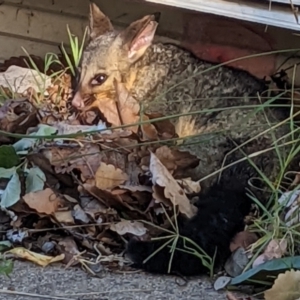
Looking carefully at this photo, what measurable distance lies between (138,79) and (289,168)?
3.52 ft

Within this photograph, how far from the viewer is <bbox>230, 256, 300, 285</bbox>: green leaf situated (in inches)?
101

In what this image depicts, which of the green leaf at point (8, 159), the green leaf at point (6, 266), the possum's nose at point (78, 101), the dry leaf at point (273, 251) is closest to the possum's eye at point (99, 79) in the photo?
the possum's nose at point (78, 101)

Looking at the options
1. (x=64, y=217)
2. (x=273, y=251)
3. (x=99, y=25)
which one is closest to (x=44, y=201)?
(x=64, y=217)

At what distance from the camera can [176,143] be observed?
3.34 meters

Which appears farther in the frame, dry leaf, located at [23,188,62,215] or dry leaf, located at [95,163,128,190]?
dry leaf, located at [95,163,128,190]

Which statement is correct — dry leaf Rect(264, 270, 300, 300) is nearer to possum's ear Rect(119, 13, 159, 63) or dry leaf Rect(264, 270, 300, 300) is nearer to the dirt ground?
the dirt ground

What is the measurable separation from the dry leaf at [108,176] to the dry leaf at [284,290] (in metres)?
0.87

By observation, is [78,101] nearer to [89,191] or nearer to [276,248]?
[89,191]

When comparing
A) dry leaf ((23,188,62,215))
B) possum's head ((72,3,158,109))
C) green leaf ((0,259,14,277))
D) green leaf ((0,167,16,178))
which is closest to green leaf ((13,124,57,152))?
green leaf ((0,167,16,178))

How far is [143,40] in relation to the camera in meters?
4.03

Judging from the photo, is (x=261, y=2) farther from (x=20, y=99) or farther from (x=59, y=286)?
(x=59, y=286)

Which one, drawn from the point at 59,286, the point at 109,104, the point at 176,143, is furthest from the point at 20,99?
the point at 59,286

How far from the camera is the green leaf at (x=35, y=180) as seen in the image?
3.09 m

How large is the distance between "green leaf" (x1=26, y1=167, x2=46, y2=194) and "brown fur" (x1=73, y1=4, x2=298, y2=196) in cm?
56
